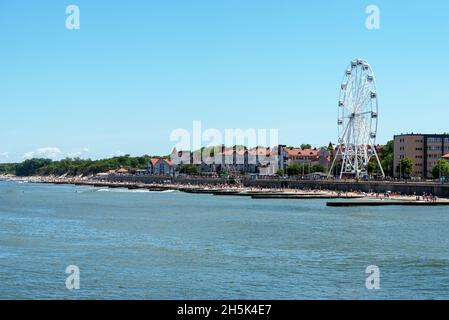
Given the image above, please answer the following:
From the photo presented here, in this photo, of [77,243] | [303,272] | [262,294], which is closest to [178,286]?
[262,294]

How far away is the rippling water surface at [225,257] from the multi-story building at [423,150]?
91765mm

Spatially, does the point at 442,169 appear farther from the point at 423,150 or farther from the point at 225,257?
the point at 225,257

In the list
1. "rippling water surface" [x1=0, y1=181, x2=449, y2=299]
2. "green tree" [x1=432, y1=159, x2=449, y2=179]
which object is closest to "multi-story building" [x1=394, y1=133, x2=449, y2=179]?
"green tree" [x1=432, y1=159, x2=449, y2=179]

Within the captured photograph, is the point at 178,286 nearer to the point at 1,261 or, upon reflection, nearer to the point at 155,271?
the point at 155,271

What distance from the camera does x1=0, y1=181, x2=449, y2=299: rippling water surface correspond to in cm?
3170

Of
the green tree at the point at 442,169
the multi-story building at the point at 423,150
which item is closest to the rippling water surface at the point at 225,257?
the green tree at the point at 442,169

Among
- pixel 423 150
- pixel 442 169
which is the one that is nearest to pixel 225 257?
pixel 442 169

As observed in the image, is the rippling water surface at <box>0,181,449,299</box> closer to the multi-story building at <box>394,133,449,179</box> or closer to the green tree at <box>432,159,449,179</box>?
the green tree at <box>432,159,449,179</box>

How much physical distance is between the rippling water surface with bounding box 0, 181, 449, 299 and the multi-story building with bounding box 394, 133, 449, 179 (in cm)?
9177

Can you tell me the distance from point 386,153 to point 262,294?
160m

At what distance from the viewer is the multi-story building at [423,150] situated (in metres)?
162

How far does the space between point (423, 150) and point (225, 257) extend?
5020 inches

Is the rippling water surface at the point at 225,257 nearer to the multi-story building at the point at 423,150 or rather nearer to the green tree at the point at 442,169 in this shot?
the green tree at the point at 442,169

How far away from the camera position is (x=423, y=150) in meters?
162
